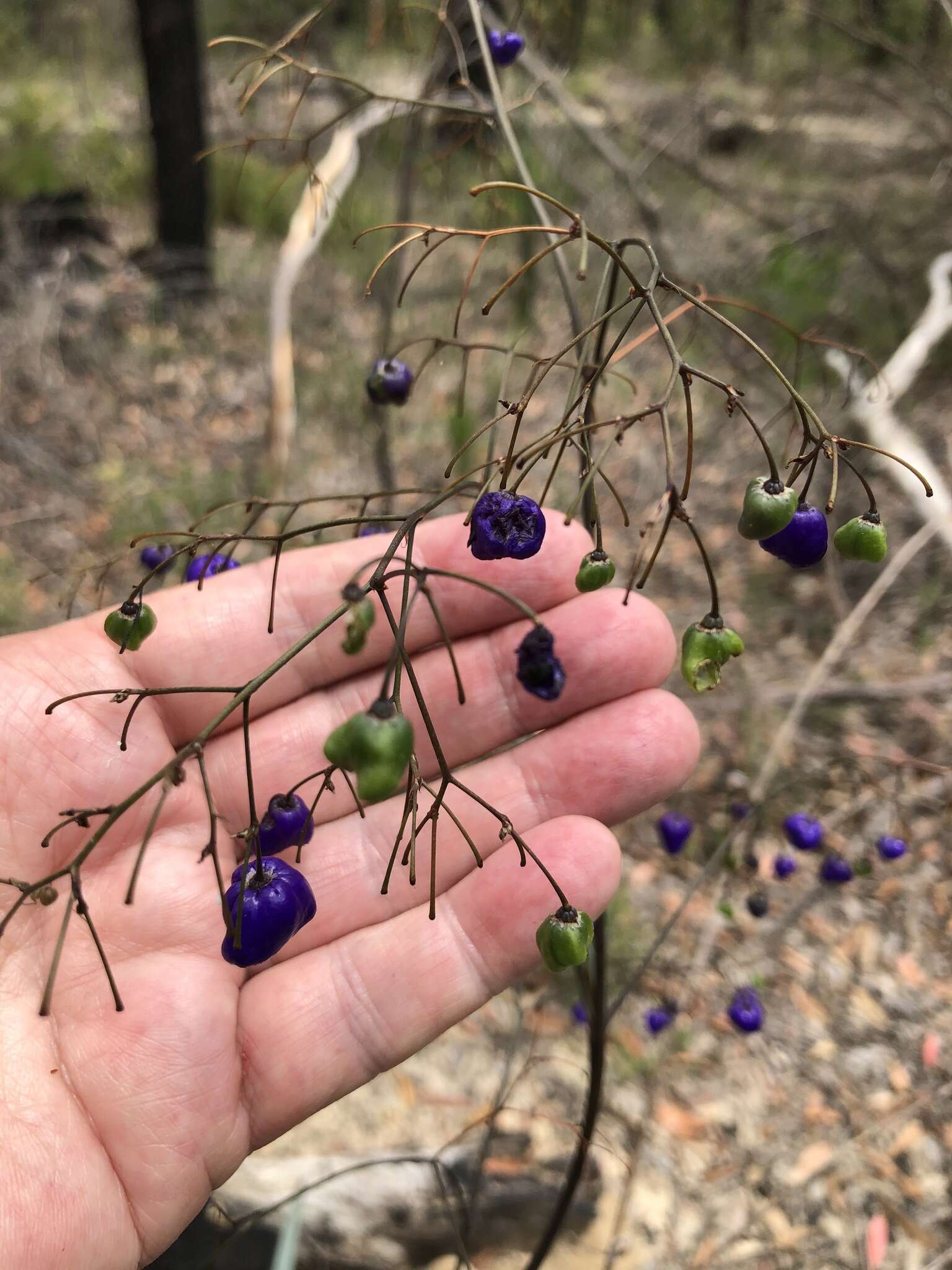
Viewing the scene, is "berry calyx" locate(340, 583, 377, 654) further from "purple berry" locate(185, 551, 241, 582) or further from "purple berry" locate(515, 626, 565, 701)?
"purple berry" locate(185, 551, 241, 582)

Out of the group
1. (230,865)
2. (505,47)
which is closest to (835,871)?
(230,865)

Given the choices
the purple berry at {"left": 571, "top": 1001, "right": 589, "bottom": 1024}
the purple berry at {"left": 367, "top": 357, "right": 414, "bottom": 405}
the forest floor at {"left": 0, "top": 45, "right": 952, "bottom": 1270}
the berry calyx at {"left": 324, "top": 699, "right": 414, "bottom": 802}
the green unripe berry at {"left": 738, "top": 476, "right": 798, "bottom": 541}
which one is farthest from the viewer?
the purple berry at {"left": 571, "top": 1001, "right": 589, "bottom": 1024}

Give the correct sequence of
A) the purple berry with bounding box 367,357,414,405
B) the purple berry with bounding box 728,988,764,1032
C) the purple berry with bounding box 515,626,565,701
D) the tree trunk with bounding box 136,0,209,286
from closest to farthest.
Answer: the purple berry with bounding box 515,626,565,701 < the purple berry with bounding box 367,357,414,405 < the purple berry with bounding box 728,988,764,1032 < the tree trunk with bounding box 136,0,209,286

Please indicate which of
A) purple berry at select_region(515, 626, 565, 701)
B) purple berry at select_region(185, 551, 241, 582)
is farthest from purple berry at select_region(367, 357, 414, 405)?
purple berry at select_region(515, 626, 565, 701)

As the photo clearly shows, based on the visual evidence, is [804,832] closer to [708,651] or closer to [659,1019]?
[659,1019]

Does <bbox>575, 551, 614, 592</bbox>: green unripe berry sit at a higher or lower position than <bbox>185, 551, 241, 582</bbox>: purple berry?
higher

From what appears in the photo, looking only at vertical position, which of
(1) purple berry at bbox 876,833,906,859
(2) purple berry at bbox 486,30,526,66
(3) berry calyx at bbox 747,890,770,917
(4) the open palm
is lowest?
(3) berry calyx at bbox 747,890,770,917
